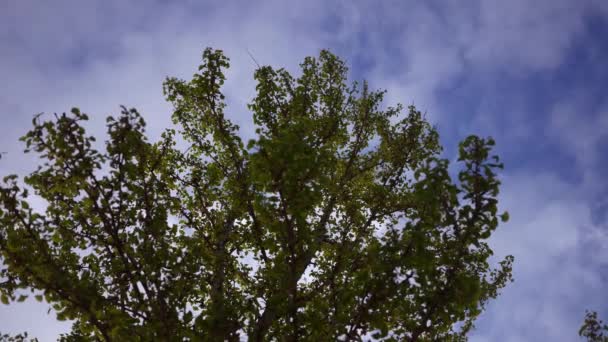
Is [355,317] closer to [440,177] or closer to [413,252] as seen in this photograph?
[413,252]

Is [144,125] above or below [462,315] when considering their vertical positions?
above

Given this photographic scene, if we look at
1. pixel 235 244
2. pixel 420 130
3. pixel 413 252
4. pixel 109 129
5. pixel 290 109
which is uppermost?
pixel 420 130

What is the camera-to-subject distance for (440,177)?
4.87 metres

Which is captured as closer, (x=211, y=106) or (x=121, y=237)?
Answer: (x=121, y=237)

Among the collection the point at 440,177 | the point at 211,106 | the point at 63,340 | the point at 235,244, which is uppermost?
the point at 211,106

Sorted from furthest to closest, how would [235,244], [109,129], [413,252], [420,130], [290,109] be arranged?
1. [420,130]
2. [290,109]
3. [235,244]
4. [109,129]
5. [413,252]

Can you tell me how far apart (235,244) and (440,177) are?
586 centimetres

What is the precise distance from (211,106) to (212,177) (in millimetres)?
1612

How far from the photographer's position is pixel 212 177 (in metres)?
9.59

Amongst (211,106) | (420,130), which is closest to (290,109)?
(211,106)

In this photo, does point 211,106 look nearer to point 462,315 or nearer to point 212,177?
point 212,177

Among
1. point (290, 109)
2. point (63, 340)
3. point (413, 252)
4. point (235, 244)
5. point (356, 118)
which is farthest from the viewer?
point (356, 118)

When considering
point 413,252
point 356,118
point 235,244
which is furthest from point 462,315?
point 356,118

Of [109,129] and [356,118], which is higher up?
[356,118]
